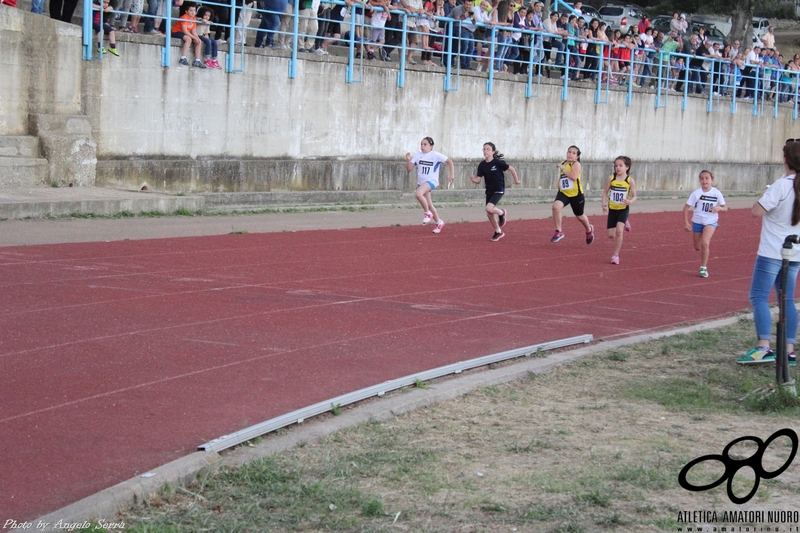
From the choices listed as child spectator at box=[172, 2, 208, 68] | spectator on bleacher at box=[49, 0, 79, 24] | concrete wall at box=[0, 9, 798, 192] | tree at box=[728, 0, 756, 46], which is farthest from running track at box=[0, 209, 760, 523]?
tree at box=[728, 0, 756, 46]

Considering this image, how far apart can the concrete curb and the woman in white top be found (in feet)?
4.05

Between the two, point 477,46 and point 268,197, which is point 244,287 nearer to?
point 268,197

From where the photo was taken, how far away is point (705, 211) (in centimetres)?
1466

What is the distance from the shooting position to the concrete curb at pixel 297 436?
4.77 meters

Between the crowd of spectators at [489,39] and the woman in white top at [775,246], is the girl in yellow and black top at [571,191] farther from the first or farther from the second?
the woman in white top at [775,246]

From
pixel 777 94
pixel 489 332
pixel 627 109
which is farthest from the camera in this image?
pixel 777 94

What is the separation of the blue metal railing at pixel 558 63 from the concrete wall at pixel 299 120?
303 mm

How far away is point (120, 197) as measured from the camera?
18078 millimetres

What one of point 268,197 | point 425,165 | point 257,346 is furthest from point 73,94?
point 257,346

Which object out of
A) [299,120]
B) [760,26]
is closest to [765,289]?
[299,120]

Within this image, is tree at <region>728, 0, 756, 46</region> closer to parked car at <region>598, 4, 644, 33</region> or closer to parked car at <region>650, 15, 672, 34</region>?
parked car at <region>650, 15, 672, 34</region>

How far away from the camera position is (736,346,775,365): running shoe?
8.48 metres

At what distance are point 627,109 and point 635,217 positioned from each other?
10.0 meters

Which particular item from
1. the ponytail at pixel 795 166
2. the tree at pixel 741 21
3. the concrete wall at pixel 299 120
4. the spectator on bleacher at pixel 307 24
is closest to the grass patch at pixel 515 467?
the ponytail at pixel 795 166
